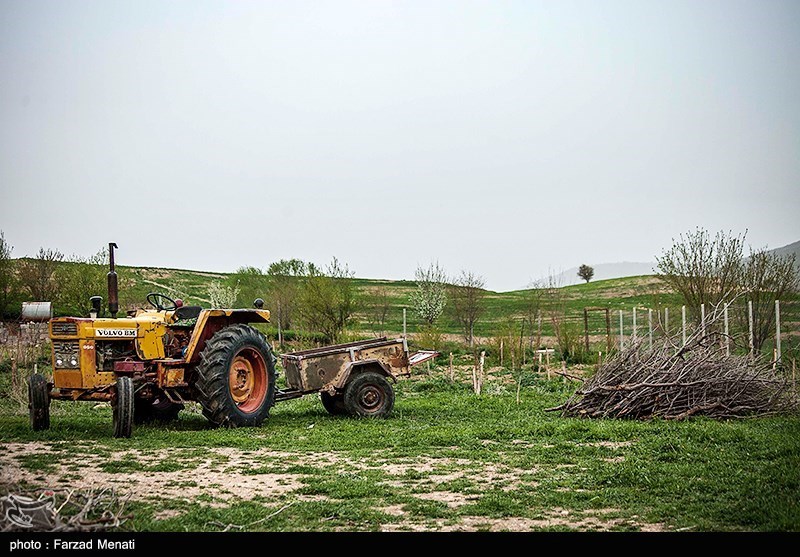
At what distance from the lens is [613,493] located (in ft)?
25.2

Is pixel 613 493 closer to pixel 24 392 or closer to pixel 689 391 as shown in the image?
pixel 689 391

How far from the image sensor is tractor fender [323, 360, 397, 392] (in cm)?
1386

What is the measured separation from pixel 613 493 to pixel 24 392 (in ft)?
39.6

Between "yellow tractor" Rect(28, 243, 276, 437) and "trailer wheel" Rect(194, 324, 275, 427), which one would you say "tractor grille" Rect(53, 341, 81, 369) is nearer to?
"yellow tractor" Rect(28, 243, 276, 437)

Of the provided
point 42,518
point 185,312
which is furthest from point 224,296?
point 42,518

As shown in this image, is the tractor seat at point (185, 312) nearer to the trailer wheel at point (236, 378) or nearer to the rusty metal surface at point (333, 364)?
the trailer wheel at point (236, 378)

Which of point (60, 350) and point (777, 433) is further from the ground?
point (60, 350)

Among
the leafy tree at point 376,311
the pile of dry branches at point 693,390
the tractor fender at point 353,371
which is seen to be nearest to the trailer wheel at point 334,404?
the tractor fender at point 353,371

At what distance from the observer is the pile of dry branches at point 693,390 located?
42.1ft

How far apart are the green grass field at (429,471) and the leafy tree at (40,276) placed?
13776 mm

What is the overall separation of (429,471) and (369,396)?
5.01m

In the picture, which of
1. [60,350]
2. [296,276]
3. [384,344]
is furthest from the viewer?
[296,276]

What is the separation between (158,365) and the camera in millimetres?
12094
